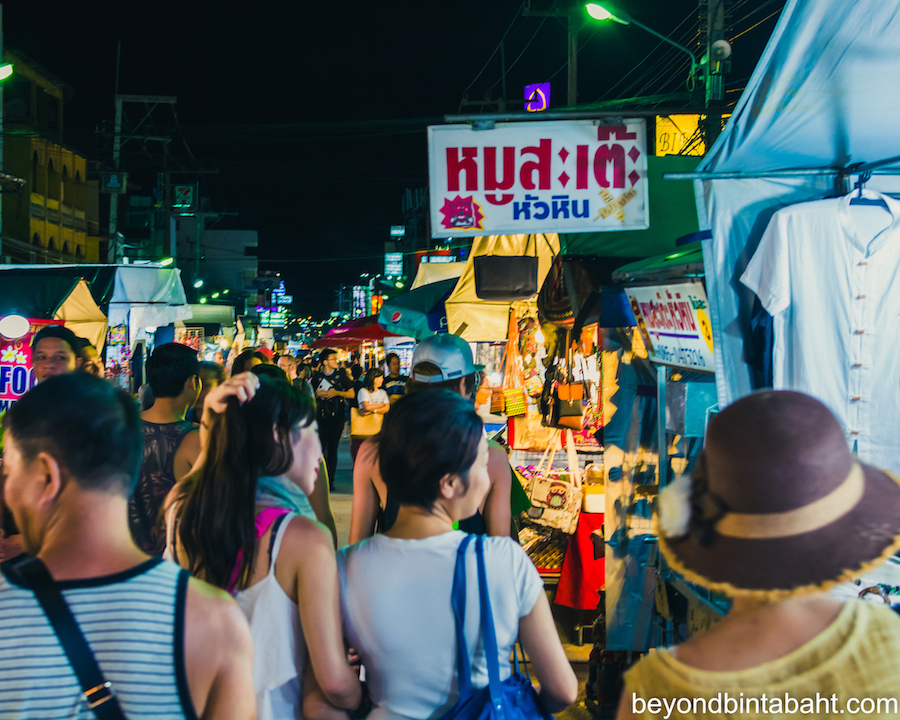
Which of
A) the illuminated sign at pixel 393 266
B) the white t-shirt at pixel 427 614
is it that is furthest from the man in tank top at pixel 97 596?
the illuminated sign at pixel 393 266

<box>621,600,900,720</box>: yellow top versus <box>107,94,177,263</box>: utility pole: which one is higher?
<box>107,94,177,263</box>: utility pole

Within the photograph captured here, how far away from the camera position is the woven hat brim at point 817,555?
126cm

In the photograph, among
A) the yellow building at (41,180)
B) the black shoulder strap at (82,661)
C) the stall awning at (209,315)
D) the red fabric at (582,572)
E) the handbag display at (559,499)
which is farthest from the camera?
the yellow building at (41,180)

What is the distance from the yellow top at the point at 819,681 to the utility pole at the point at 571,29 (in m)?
11.4

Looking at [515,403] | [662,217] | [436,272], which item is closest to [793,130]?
[662,217]

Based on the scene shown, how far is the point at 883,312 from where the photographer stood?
10.2 feet

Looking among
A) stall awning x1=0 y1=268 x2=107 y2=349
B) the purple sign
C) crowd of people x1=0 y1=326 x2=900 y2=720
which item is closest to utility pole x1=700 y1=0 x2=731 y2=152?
crowd of people x1=0 y1=326 x2=900 y2=720

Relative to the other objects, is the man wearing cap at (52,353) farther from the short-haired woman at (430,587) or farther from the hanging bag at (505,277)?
the short-haired woman at (430,587)

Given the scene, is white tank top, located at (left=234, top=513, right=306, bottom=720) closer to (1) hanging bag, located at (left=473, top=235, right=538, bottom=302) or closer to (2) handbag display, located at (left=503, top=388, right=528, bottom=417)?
(1) hanging bag, located at (left=473, top=235, right=538, bottom=302)

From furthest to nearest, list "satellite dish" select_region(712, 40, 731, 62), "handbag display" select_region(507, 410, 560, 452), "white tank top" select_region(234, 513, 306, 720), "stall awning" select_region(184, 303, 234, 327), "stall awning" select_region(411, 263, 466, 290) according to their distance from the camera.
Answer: "stall awning" select_region(184, 303, 234, 327)
"stall awning" select_region(411, 263, 466, 290)
"satellite dish" select_region(712, 40, 731, 62)
"handbag display" select_region(507, 410, 560, 452)
"white tank top" select_region(234, 513, 306, 720)

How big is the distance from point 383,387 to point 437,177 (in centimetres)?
840

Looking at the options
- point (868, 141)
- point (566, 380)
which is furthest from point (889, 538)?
point (566, 380)

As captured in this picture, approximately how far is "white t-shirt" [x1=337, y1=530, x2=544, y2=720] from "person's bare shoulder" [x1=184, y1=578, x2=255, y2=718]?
1.76ft

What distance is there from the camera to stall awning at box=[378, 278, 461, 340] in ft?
34.5
